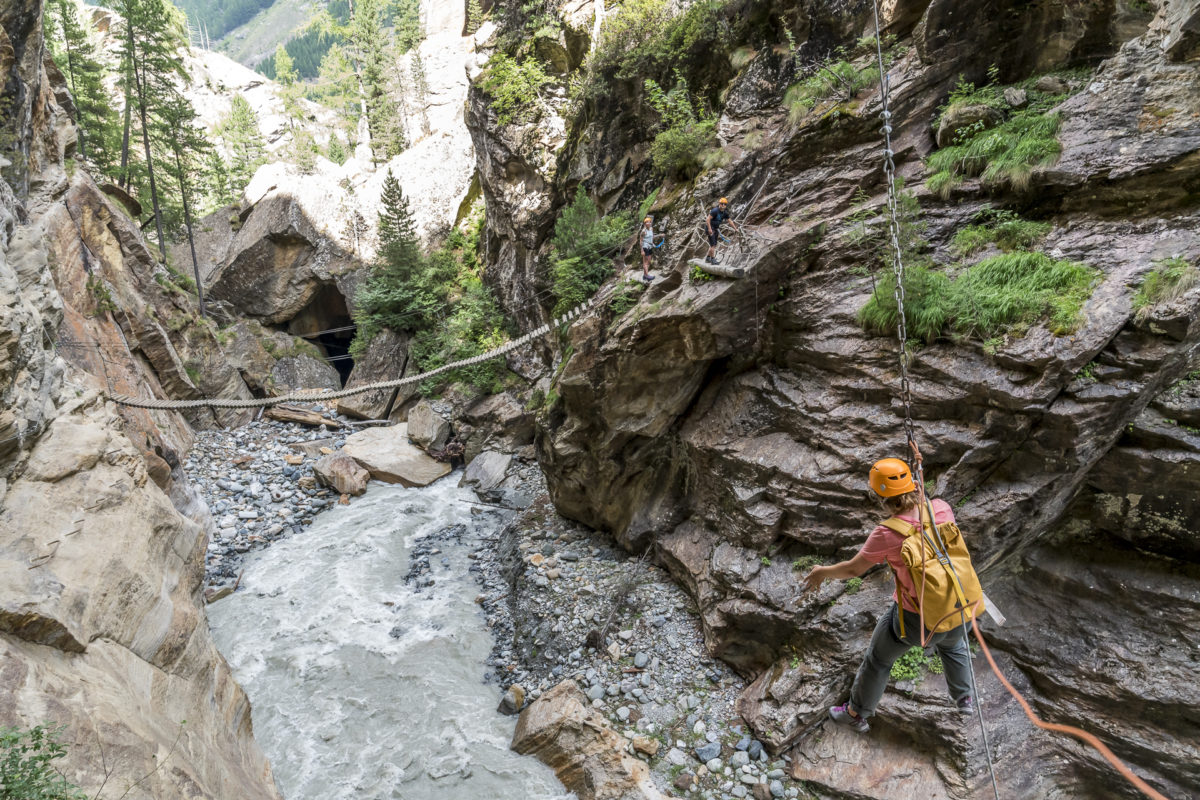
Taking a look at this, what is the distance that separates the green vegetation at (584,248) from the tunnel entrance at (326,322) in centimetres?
1334

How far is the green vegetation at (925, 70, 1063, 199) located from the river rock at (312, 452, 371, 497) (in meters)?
12.7

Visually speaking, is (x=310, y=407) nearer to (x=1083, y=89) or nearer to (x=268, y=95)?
(x=1083, y=89)

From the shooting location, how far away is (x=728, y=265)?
22.5ft

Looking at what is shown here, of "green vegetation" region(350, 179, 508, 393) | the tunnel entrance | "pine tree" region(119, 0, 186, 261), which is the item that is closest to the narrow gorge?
"green vegetation" region(350, 179, 508, 393)

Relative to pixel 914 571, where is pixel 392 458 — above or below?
below

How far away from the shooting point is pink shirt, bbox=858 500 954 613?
130 inches

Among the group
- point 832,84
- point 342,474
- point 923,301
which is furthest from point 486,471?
point 832,84

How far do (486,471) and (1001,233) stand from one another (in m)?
10.9

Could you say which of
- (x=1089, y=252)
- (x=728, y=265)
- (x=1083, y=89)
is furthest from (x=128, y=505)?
(x=1083, y=89)

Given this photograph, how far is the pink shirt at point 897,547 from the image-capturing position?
10.8ft

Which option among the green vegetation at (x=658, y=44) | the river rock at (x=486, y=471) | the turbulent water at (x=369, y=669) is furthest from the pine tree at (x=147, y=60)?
the green vegetation at (x=658, y=44)

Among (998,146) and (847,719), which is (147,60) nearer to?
(998,146)

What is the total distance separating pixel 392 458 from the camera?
45.0 feet

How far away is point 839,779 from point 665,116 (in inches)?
415
